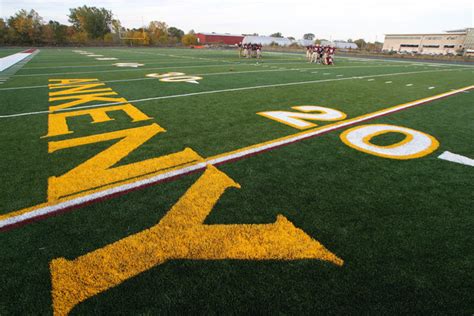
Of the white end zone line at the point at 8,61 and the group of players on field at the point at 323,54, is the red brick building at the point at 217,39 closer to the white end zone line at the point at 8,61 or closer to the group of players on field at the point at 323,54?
the white end zone line at the point at 8,61

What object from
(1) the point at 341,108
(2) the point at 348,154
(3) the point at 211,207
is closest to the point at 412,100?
(1) the point at 341,108

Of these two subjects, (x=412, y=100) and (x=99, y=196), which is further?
(x=412, y=100)

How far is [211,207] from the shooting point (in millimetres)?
2262

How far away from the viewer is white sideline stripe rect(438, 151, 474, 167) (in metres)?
3.16

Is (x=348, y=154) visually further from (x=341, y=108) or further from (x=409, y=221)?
(x=341, y=108)

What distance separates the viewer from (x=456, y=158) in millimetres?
3270

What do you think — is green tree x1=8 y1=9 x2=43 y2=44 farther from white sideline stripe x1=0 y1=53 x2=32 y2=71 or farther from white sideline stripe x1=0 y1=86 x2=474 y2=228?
white sideline stripe x1=0 y1=86 x2=474 y2=228

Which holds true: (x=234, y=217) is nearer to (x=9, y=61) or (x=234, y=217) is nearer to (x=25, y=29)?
(x=9, y=61)

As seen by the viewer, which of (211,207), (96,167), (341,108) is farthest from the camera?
(341,108)

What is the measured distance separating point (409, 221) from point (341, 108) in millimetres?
4067

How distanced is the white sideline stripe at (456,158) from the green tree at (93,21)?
83.0 meters

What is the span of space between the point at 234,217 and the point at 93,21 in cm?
8599

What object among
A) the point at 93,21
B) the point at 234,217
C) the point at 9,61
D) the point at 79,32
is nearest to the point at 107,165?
the point at 234,217

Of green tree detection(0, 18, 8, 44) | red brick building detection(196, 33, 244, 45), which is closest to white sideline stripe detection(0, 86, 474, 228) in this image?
green tree detection(0, 18, 8, 44)
